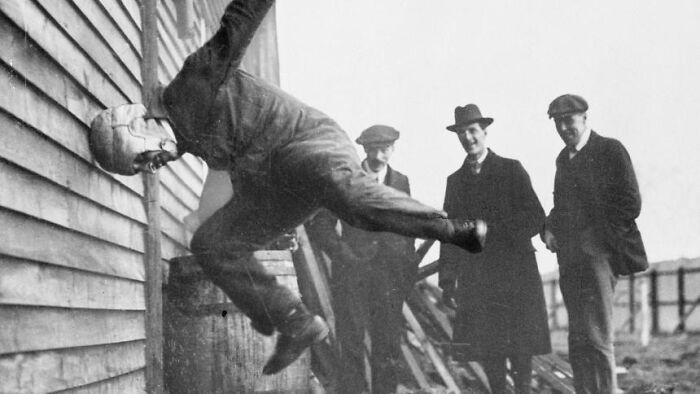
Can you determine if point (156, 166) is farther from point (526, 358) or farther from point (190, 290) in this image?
point (526, 358)

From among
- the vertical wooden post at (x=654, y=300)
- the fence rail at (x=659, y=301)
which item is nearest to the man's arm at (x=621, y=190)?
the fence rail at (x=659, y=301)

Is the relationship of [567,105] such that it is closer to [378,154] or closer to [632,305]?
[378,154]

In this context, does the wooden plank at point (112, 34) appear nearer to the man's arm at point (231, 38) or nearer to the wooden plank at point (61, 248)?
the man's arm at point (231, 38)

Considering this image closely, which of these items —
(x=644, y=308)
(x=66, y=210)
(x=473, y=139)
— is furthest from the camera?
(x=644, y=308)

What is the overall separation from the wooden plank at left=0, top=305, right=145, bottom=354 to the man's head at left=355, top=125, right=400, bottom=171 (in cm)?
245

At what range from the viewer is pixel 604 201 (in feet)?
15.5

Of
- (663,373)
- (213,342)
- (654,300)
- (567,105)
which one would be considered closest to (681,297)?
Result: (654,300)

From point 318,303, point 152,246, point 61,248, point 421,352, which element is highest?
point 61,248

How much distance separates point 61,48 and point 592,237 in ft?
10.9

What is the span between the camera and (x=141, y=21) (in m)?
4.16

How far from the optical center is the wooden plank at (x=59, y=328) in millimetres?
2350

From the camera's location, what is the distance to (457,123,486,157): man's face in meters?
5.25

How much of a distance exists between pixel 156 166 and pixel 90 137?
0.42 m

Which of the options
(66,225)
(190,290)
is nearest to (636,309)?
(190,290)
